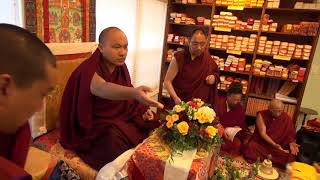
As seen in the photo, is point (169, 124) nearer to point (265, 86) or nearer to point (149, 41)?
point (265, 86)

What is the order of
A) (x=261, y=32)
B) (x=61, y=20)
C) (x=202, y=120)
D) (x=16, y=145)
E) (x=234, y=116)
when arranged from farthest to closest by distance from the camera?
(x=261, y=32), (x=234, y=116), (x=61, y=20), (x=202, y=120), (x=16, y=145)

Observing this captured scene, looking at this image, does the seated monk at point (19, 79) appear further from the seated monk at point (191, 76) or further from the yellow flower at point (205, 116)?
the seated monk at point (191, 76)

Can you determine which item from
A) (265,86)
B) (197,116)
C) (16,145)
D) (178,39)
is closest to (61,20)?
(197,116)

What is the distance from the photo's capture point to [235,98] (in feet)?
Result: 10.2

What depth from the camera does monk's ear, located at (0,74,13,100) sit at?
638 millimetres

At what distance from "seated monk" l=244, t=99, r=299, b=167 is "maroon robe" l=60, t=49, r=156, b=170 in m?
1.65

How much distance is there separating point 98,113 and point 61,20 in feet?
3.67

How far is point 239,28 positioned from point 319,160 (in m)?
1.93

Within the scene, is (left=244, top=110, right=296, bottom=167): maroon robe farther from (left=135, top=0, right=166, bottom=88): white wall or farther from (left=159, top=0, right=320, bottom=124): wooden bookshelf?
(left=135, top=0, right=166, bottom=88): white wall

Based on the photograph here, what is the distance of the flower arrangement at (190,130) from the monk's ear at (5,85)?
104cm

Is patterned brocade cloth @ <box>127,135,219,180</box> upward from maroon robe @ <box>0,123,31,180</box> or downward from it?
downward

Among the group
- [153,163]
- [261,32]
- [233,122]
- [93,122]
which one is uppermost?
[261,32]

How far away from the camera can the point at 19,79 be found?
0.66m

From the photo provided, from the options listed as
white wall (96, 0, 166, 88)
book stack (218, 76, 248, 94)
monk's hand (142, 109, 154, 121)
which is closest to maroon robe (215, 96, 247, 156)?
book stack (218, 76, 248, 94)
